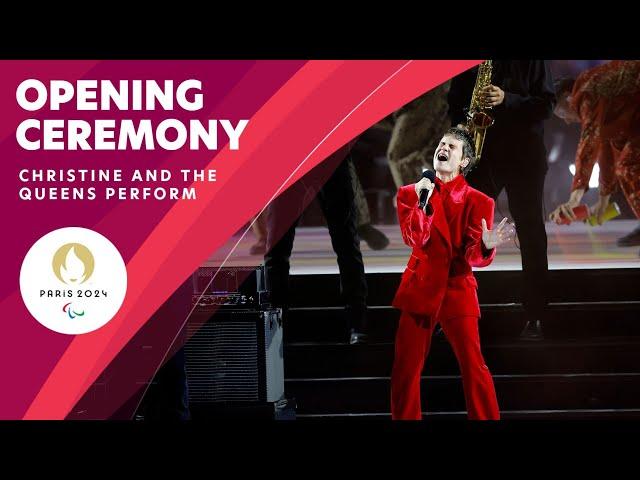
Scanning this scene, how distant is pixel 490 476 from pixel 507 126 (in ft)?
5.86

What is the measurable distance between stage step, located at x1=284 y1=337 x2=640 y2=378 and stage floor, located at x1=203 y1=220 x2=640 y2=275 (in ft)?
1.33

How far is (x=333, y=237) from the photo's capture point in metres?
5.86

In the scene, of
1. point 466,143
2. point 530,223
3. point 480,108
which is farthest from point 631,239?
point 466,143

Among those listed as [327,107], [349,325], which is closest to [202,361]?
[349,325]

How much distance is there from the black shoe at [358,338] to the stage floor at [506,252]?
332 mm

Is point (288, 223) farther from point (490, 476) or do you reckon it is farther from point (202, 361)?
point (490, 476)

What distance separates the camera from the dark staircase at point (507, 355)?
5742 mm

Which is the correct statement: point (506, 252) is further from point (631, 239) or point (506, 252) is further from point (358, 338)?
point (358, 338)

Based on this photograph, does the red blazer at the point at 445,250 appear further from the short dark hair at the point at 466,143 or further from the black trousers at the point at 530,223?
the black trousers at the point at 530,223

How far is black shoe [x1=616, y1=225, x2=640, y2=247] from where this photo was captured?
5.88 meters

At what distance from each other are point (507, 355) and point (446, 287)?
30.0 inches

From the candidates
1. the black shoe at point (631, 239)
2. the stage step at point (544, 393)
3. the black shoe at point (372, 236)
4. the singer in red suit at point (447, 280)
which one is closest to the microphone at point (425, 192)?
the singer in red suit at point (447, 280)

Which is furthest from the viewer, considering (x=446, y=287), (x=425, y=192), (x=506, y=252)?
(x=506, y=252)

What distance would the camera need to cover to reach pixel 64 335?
5625mm
